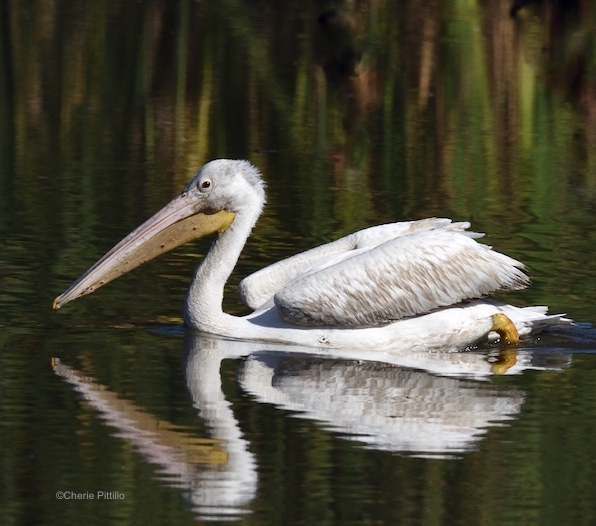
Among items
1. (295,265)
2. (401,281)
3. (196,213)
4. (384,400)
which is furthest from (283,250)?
(384,400)

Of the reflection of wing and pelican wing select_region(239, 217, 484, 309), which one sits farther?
pelican wing select_region(239, 217, 484, 309)

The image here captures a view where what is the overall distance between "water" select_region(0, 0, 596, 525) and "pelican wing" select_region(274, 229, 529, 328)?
0.85ft

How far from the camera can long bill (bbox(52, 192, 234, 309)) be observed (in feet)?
22.4

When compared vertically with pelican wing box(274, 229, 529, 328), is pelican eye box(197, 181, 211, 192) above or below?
above

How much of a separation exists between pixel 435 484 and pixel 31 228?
4.17m

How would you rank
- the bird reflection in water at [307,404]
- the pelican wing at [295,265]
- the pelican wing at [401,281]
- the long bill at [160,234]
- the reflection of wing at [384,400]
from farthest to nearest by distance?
the pelican wing at [295,265] < the long bill at [160,234] < the pelican wing at [401,281] < the reflection of wing at [384,400] < the bird reflection in water at [307,404]

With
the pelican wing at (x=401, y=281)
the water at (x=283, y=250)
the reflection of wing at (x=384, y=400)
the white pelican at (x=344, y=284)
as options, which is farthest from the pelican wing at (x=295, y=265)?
the reflection of wing at (x=384, y=400)

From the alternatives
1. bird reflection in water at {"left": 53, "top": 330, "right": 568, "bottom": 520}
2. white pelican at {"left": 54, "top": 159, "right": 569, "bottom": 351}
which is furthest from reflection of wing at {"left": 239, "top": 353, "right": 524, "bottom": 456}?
white pelican at {"left": 54, "top": 159, "right": 569, "bottom": 351}

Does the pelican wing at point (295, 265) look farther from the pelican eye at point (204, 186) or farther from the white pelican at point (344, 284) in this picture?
the pelican eye at point (204, 186)

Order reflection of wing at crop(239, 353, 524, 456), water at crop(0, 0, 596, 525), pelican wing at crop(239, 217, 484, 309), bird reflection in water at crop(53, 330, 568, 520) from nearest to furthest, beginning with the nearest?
water at crop(0, 0, 596, 525) → bird reflection in water at crop(53, 330, 568, 520) → reflection of wing at crop(239, 353, 524, 456) → pelican wing at crop(239, 217, 484, 309)

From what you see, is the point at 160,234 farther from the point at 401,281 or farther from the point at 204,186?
the point at 401,281

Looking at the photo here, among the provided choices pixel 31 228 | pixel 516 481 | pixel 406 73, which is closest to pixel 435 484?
pixel 516 481

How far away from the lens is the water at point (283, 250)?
4.71 meters

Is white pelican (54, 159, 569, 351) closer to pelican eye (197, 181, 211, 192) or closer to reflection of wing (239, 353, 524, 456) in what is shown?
pelican eye (197, 181, 211, 192)
